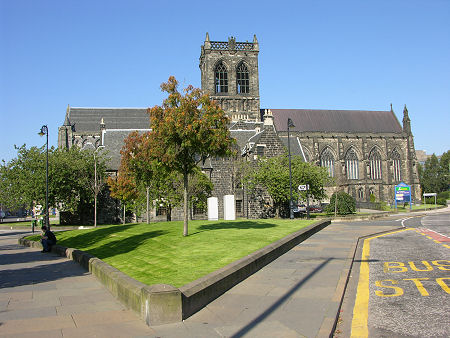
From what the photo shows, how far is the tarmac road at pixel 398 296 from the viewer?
247 inches

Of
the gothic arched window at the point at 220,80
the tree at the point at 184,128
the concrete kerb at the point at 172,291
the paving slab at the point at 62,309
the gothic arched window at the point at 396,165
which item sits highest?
the gothic arched window at the point at 220,80

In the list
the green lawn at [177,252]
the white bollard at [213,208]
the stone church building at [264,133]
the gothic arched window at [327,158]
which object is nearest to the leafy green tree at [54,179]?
the stone church building at [264,133]

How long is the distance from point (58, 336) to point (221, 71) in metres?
72.7

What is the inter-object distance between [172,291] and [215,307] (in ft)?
3.76

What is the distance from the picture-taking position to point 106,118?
7425 cm

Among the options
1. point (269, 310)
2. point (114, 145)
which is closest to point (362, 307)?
point (269, 310)

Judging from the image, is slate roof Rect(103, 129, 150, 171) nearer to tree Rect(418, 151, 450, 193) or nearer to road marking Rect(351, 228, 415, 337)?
road marking Rect(351, 228, 415, 337)

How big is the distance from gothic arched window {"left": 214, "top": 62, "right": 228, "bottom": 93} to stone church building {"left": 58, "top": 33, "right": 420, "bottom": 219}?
177 mm

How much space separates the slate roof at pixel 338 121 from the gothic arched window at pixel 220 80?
56.3 ft

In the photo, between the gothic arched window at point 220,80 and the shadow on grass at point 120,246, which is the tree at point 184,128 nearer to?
the shadow on grass at point 120,246

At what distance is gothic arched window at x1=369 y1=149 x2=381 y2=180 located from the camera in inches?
3593

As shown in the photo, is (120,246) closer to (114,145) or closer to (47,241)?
(47,241)

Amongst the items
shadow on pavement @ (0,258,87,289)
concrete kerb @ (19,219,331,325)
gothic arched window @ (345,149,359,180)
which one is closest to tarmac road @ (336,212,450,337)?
concrete kerb @ (19,219,331,325)

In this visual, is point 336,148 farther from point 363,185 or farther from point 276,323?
point 276,323
